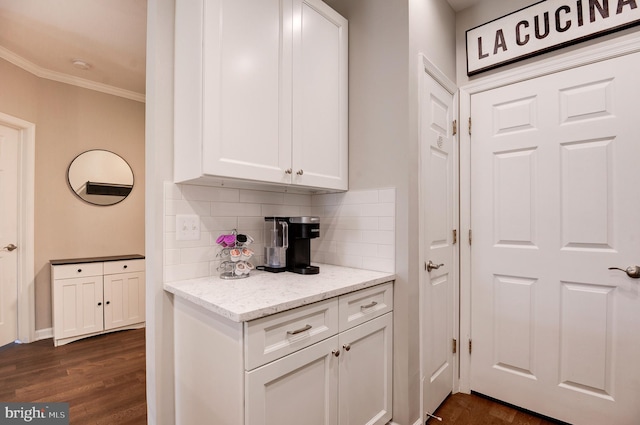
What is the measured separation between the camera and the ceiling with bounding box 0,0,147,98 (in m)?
2.24

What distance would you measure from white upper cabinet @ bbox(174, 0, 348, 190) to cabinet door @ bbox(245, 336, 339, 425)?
2.57 ft

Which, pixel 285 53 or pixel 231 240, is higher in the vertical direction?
pixel 285 53

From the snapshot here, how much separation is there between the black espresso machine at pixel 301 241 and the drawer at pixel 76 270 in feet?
8.06

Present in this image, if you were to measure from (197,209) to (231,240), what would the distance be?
228 millimetres

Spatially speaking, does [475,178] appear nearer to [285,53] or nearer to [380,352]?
[380,352]

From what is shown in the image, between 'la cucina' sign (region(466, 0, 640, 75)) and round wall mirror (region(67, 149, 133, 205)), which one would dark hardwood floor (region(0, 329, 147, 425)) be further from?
'la cucina' sign (region(466, 0, 640, 75))

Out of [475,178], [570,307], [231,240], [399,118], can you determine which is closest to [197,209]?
[231,240]

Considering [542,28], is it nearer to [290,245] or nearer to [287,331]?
[290,245]

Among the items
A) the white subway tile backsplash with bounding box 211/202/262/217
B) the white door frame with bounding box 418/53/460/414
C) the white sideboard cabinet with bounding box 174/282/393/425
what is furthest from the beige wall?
the white door frame with bounding box 418/53/460/414

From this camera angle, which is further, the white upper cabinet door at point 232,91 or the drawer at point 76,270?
the drawer at point 76,270

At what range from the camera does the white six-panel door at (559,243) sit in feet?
5.23

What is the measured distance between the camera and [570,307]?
1.73m

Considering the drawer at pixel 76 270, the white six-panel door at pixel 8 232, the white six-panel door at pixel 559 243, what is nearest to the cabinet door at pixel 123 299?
the drawer at pixel 76 270

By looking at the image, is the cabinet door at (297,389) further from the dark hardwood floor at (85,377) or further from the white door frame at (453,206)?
the dark hardwood floor at (85,377)
